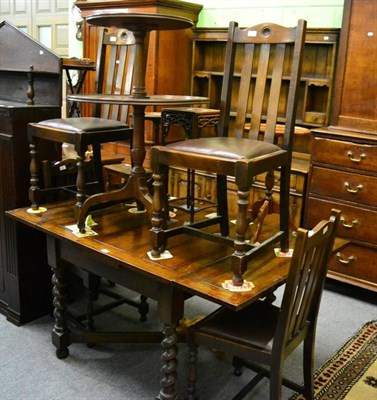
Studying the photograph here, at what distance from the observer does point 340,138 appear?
3.04 meters

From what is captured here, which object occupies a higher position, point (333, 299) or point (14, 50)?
point (14, 50)

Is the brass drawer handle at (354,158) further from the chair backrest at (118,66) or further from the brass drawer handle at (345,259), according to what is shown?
the chair backrest at (118,66)

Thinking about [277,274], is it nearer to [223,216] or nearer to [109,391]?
[223,216]

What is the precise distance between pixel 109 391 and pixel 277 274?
936mm

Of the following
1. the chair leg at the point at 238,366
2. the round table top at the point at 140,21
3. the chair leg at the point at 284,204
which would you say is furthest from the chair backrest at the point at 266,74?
the chair leg at the point at 238,366

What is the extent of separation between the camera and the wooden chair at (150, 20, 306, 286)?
1750mm

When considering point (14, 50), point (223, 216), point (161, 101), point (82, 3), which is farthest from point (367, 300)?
point (82, 3)

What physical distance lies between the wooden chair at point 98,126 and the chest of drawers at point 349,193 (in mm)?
1254

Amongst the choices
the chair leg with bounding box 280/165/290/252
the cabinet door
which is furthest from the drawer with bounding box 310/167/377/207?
the chair leg with bounding box 280/165/290/252

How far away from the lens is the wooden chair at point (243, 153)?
1750mm

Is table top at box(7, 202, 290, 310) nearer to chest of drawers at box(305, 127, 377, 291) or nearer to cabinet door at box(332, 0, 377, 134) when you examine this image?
chest of drawers at box(305, 127, 377, 291)

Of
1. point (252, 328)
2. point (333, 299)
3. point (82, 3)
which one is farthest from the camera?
point (82, 3)

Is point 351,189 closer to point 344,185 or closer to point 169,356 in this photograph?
point 344,185

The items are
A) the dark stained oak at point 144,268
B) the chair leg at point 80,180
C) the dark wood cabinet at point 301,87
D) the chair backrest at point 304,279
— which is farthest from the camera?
the dark wood cabinet at point 301,87
